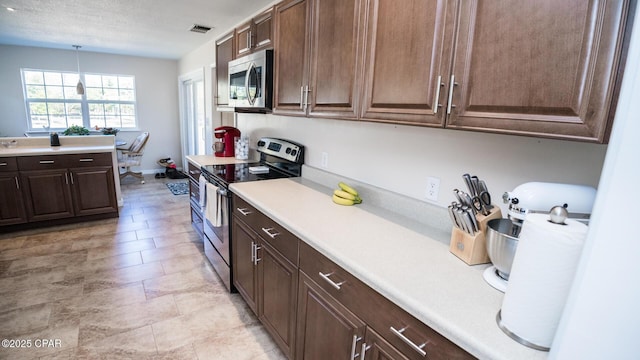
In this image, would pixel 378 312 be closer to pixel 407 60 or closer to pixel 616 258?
pixel 616 258

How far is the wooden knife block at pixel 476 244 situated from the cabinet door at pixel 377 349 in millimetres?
421

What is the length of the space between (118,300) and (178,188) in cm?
343

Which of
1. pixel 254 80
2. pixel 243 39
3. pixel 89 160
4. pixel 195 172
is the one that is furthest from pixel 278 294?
pixel 89 160

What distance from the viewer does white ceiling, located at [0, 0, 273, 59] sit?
2971mm

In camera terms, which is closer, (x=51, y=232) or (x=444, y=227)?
(x=444, y=227)

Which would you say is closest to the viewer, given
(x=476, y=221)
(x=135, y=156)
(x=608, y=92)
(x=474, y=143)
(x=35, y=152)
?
(x=608, y=92)

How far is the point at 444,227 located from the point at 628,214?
0.96 metres

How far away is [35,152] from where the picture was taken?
3.42m

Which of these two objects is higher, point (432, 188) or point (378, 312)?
point (432, 188)

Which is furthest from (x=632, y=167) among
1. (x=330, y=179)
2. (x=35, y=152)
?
(x=35, y=152)

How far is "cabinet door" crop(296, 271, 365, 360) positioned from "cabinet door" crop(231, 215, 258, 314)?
1.81 ft

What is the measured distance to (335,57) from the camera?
1646mm

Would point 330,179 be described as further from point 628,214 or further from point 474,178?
point 628,214

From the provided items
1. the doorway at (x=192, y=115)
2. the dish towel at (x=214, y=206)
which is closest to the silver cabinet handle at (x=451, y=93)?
the dish towel at (x=214, y=206)
